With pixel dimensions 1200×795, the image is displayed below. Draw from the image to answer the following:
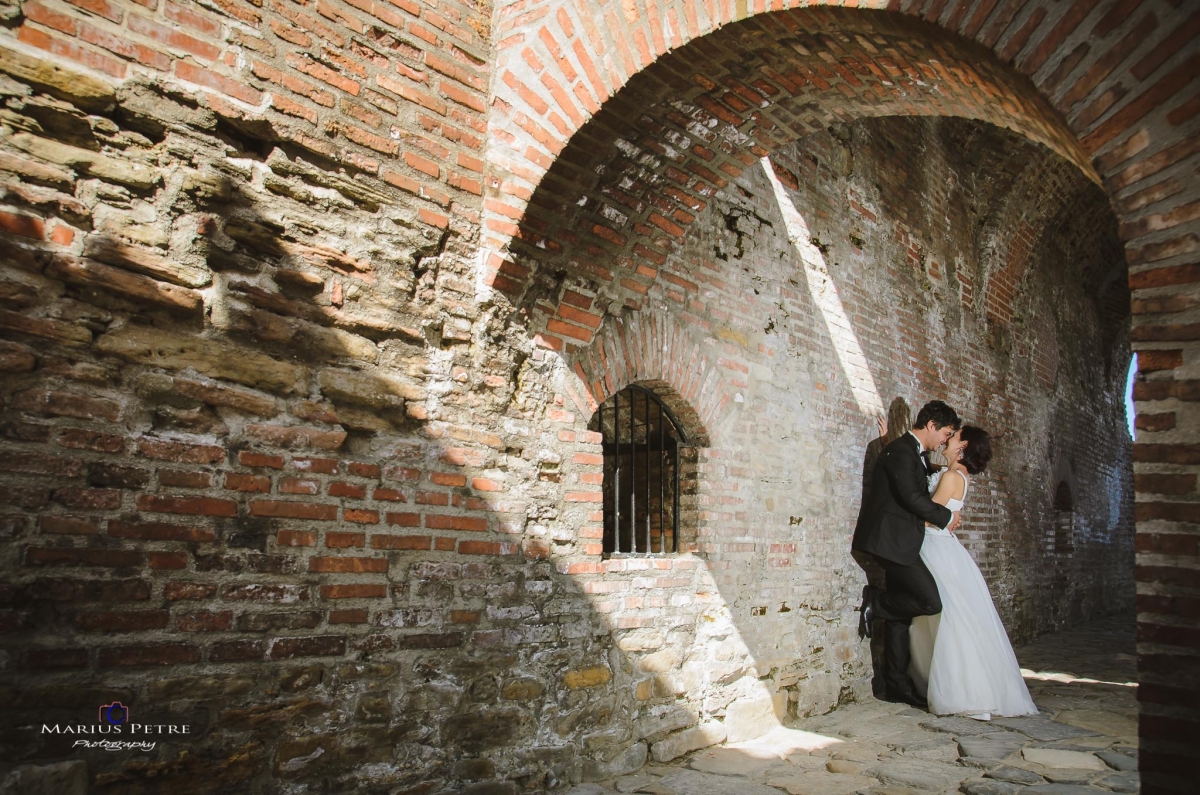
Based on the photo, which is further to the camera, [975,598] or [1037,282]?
[1037,282]

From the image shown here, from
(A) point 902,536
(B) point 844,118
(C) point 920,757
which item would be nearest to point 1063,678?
(A) point 902,536

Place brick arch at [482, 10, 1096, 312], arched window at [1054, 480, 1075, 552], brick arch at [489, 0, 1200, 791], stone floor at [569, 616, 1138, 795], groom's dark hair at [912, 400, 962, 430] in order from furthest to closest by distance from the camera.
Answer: arched window at [1054, 480, 1075, 552]
groom's dark hair at [912, 400, 962, 430]
stone floor at [569, 616, 1138, 795]
brick arch at [482, 10, 1096, 312]
brick arch at [489, 0, 1200, 791]

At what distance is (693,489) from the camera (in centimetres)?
441

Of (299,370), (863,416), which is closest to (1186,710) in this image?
(299,370)

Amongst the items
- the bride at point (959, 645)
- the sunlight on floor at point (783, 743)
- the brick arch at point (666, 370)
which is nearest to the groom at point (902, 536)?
the bride at point (959, 645)

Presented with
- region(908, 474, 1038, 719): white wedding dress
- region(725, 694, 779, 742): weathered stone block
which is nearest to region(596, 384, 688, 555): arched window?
region(725, 694, 779, 742): weathered stone block

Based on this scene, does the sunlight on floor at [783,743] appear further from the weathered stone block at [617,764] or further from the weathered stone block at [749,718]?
the weathered stone block at [617,764]

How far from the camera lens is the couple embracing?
503 cm

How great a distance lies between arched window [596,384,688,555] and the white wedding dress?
217 cm

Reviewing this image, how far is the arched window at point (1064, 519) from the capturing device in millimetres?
10070

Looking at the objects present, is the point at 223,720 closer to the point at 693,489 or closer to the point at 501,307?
the point at 501,307

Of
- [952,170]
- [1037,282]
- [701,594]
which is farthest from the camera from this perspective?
[1037,282]

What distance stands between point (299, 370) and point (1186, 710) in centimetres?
296

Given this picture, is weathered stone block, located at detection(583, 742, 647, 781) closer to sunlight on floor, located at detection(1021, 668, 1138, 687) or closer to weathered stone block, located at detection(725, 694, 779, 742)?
weathered stone block, located at detection(725, 694, 779, 742)
